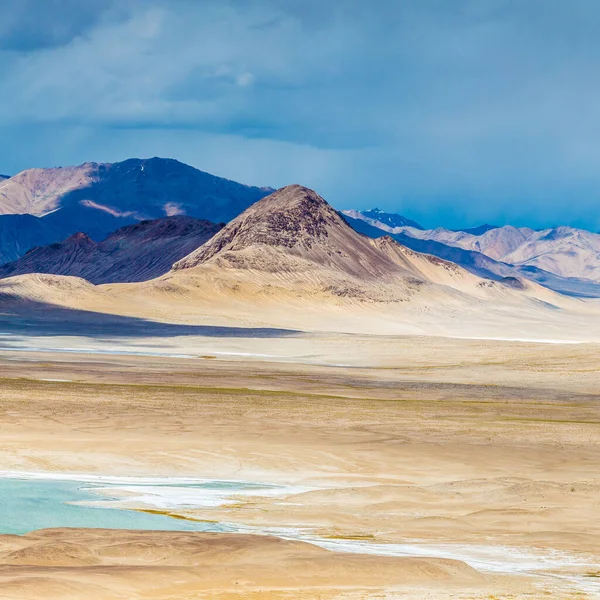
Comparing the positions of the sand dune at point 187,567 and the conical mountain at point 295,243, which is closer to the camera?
the sand dune at point 187,567

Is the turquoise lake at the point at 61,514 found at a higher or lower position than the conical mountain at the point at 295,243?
lower

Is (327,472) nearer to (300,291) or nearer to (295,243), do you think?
(300,291)

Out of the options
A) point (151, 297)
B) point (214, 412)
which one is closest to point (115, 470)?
point (214, 412)

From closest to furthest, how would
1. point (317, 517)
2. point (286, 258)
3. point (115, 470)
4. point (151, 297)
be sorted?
point (317, 517) < point (115, 470) < point (151, 297) < point (286, 258)

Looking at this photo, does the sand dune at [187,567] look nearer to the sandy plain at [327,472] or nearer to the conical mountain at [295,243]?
the sandy plain at [327,472]

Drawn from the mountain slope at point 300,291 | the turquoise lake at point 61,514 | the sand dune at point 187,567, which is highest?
the mountain slope at point 300,291

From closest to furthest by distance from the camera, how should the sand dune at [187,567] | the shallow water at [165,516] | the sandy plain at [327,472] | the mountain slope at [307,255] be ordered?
the sand dune at [187,567] → the sandy plain at [327,472] → the shallow water at [165,516] → the mountain slope at [307,255]

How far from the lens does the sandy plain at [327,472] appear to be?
40.3 feet

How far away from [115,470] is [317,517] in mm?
6121

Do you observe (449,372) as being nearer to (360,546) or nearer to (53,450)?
(53,450)

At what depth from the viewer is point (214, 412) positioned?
3206 cm

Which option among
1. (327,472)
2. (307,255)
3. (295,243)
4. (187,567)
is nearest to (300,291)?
(307,255)

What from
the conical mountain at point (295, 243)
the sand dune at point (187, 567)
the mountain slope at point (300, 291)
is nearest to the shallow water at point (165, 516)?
the sand dune at point (187, 567)

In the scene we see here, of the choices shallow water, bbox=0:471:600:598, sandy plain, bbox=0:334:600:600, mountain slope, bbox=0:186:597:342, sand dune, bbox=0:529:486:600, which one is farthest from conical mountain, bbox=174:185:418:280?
sand dune, bbox=0:529:486:600
